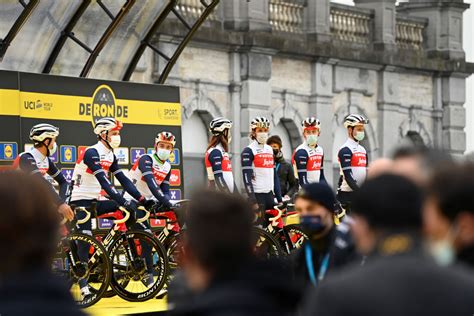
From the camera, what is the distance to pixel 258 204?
19562 millimetres

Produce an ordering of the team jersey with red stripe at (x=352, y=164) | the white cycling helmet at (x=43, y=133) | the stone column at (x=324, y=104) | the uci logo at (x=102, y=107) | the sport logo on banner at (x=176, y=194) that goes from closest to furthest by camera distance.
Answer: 1. the white cycling helmet at (x=43, y=133)
2. the uci logo at (x=102, y=107)
3. the team jersey with red stripe at (x=352, y=164)
4. the sport logo on banner at (x=176, y=194)
5. the stone column at (x=324, y=104)

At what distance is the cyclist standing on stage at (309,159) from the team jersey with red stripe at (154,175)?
2.58 m

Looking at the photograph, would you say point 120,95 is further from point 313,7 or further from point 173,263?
point 313,7

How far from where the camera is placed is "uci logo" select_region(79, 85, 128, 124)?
19.7m

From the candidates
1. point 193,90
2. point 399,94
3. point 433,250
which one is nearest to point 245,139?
point 193,90

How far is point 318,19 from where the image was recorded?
36219 millimetres

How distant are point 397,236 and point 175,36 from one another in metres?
26.3

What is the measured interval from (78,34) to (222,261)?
17305 millimetres

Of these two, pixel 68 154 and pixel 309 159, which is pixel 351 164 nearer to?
pixel 309 159

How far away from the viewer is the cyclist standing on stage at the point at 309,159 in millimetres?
21000

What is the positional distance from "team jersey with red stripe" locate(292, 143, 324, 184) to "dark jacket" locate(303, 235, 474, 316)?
16.3 meters

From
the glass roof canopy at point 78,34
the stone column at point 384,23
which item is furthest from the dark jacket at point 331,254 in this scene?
the stone column at point 384,23

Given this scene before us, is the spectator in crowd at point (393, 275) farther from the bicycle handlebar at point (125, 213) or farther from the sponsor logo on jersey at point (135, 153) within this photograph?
the sponsor logo on jersey at point (135, 153)

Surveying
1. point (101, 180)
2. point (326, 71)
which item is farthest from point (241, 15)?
point (101, 180)
